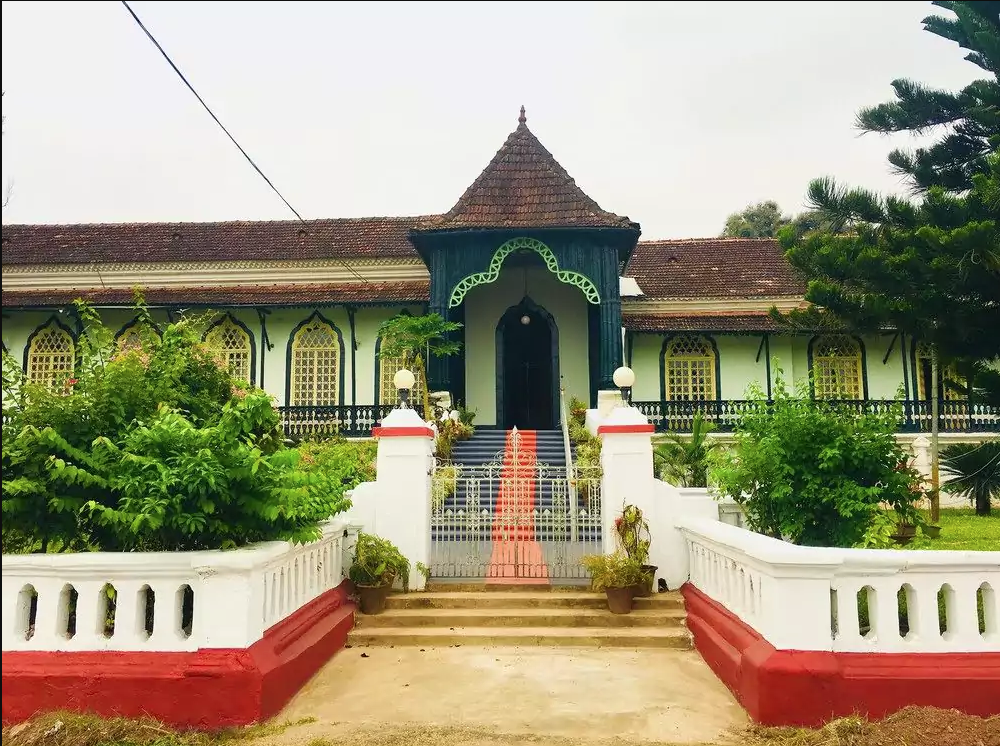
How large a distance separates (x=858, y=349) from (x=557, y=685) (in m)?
14.6

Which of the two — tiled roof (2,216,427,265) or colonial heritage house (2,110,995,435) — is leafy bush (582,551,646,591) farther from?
tiled roof (2,216,427,265)

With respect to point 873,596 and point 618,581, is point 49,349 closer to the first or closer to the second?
point 618,581

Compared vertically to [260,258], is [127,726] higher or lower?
lower

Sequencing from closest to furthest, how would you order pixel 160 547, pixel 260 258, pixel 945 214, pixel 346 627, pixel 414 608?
pixel 160 547 < pixel 346 627 < pixel 414 608 < pixel 945 214 < pixel 260 258

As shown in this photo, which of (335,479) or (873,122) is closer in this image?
(335,479)

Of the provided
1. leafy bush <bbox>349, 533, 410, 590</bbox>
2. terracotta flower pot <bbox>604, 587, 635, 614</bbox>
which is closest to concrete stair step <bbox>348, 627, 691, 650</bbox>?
terracotta flower pot <bbox>604, 587, 635, 614</bbox>

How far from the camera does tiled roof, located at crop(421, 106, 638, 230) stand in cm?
1388

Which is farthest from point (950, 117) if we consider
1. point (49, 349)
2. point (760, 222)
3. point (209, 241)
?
point (760, 222)

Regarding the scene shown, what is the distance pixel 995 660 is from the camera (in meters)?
4.23

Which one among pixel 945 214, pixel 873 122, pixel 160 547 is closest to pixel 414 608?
pixel 160 547

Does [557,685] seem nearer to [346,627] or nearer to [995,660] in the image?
[346,627]

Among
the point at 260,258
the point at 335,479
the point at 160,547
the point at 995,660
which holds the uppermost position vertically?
the point at 260,258

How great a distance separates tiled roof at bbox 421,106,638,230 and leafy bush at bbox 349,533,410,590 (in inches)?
324

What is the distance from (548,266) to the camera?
14.0m
